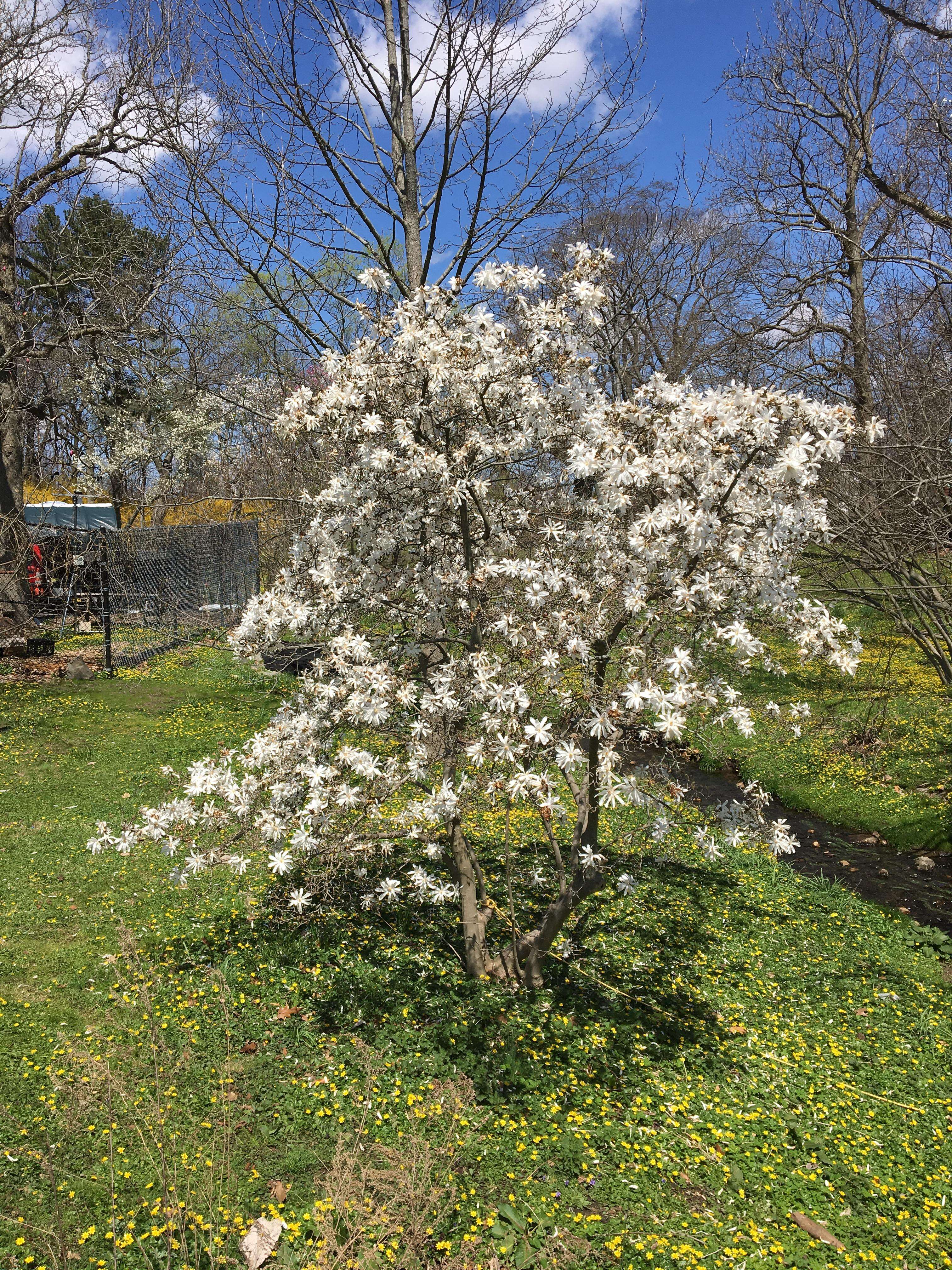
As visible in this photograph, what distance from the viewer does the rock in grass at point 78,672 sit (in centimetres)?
1282

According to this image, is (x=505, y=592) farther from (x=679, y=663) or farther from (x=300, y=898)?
(x=300, y=898)

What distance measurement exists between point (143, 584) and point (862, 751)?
15.8m

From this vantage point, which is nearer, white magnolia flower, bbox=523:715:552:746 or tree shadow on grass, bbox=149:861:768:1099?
white magnolia flower, bbox=523:715:552:746

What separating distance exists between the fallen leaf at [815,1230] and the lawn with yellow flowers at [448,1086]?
0.02 meters

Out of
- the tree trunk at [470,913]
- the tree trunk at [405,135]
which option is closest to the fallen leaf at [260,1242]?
the tree trunk at [470,913]

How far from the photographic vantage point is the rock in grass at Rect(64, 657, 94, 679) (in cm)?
1282

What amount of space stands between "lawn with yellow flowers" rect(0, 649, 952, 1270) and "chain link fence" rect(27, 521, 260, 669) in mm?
9791

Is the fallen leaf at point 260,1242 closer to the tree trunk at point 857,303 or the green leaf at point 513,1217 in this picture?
the green leaf at point 513,1217

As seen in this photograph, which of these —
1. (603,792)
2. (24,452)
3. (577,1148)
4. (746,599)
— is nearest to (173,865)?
(577,1148)

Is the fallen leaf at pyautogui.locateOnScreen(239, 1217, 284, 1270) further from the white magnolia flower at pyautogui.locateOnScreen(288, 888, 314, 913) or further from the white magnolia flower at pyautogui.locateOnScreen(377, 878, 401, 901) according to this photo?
the white magnolia flower at pyautogui.locateOnScreen(377, 878, 401, 901)

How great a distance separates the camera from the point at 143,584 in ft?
62.3

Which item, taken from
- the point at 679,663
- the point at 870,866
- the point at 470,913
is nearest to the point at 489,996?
the point at 470,913

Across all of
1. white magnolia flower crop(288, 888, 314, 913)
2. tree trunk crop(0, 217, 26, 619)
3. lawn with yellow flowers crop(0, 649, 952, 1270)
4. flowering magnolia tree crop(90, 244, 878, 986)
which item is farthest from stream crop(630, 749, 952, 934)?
tree trunk crop(0, 217, 26, 619)

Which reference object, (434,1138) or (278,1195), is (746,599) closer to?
(434,1138)
